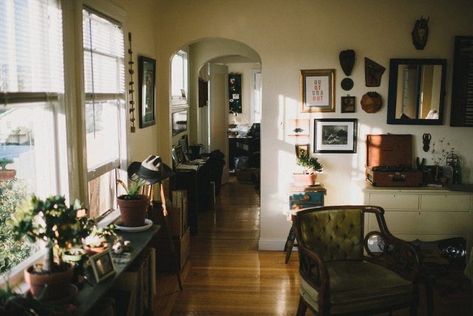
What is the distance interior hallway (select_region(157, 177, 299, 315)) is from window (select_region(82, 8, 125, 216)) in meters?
1.08

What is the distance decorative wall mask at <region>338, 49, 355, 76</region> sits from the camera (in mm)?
5461

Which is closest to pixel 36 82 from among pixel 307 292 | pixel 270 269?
pixel 307 292

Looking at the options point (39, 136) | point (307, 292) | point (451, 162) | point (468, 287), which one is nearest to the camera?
point (39, 136)

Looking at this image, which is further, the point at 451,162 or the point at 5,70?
the point at 451,162

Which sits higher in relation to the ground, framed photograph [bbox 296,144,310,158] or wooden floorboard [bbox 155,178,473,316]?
framed photograph [bbox 296,144,310,158]

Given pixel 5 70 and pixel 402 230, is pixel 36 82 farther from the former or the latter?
pixel 402 230

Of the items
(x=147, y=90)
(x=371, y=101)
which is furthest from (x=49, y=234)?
(x=371, y=101)

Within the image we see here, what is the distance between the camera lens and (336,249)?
3973 millimetres

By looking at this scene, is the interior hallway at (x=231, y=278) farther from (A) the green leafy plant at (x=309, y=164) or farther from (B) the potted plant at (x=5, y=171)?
(B) the potted plant at (x=5, y=171)

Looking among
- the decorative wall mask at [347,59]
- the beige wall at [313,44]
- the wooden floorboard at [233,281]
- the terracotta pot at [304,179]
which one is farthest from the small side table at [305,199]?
the decorative wall mask at [347,59]

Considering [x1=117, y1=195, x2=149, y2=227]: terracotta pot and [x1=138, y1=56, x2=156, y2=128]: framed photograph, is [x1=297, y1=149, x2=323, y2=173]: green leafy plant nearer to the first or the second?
[x1=138, y1=56, x2=156, y2=128]: framed photograph

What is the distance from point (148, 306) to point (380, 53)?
361 centimetres

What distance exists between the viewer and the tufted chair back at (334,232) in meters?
3.91

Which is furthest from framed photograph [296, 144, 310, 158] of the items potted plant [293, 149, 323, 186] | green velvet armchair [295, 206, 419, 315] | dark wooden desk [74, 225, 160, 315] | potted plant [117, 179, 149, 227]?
dark wooden desk [74, 225, 160, 315]
